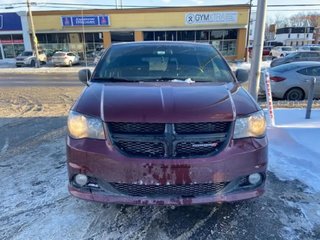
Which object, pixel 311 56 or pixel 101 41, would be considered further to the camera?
pixel 101 41

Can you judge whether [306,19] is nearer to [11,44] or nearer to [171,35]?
[171,35]

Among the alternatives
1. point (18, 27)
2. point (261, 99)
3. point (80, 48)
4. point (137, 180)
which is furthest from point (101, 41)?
point (137, 180)

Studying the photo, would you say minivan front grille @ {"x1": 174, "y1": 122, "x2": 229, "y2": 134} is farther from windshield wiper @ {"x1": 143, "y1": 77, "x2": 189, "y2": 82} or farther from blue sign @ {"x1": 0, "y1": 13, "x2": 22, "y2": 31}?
blue sign @ {"x1": 0, "y1": 13, "x2": 22, "y2": 31}

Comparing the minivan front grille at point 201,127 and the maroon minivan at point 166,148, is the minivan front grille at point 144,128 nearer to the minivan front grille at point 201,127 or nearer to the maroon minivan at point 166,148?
the maroon minivan at point 166,148

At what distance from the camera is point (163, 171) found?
7.97ft

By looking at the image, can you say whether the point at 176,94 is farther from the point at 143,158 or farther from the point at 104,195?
the point at 104,195

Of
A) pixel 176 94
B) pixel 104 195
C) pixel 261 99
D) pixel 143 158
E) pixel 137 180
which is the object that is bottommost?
pixel 261 99

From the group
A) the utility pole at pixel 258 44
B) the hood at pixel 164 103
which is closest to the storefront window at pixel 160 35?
the utility pole at pixel 258 44

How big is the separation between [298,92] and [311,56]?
43.6 feet

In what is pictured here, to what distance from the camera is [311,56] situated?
21.0m

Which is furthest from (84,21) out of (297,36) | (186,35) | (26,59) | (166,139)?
(297,36)

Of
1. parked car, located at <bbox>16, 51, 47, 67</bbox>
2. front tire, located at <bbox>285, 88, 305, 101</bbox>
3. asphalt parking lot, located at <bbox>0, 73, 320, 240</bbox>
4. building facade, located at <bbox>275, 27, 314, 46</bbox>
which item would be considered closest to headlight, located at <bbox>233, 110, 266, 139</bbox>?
asphalt parking lot, located at <bbox>0, 73, 320, 240</bbox>

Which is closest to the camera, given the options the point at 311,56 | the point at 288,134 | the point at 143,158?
the point at 143,158

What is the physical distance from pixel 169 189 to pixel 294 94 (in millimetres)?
8629
